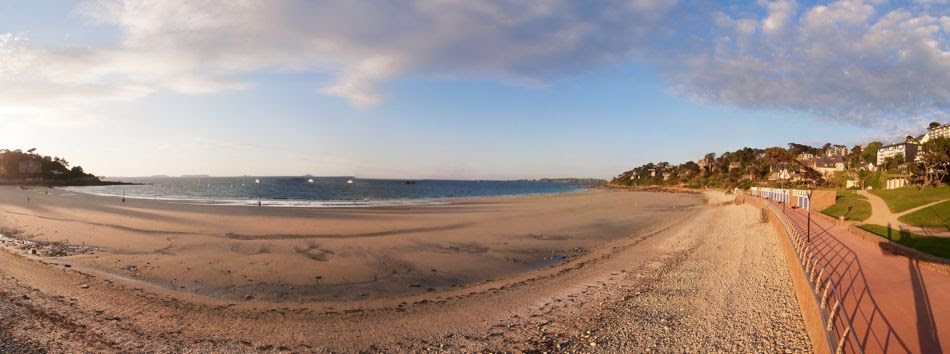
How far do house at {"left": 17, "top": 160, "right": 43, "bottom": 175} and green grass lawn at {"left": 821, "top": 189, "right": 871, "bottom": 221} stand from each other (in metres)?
183

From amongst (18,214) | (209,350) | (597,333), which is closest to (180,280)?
(209,350)

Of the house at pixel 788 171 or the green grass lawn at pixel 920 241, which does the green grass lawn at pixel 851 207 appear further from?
the house at pixel 788 171

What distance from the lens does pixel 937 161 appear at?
117ft

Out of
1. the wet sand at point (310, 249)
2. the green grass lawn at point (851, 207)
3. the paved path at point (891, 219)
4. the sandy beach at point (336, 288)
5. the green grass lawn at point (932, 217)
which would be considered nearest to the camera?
the sandy beach at point (336, 288)

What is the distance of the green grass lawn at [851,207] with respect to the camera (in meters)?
26.5

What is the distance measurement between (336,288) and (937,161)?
50.5m

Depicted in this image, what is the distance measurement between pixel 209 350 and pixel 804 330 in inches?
486

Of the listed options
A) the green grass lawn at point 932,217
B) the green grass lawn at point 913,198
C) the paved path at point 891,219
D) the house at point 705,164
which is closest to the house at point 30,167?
the paved path at point 891,219

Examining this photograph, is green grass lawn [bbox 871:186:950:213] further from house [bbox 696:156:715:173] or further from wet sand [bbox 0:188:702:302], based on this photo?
house [bbox 696:156:715:173]

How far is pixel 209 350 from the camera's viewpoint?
8258mm

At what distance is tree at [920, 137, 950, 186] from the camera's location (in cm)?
3508

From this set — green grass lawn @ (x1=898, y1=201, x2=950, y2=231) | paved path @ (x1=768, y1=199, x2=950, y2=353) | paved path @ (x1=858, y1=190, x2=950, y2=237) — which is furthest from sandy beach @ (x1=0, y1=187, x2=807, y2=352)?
green grass lawn @ (x1=898, y1=201, x2=950, y2=231)

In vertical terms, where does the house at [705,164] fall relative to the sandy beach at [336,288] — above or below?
above

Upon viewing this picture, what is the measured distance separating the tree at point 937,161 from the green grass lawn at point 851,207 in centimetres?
667
